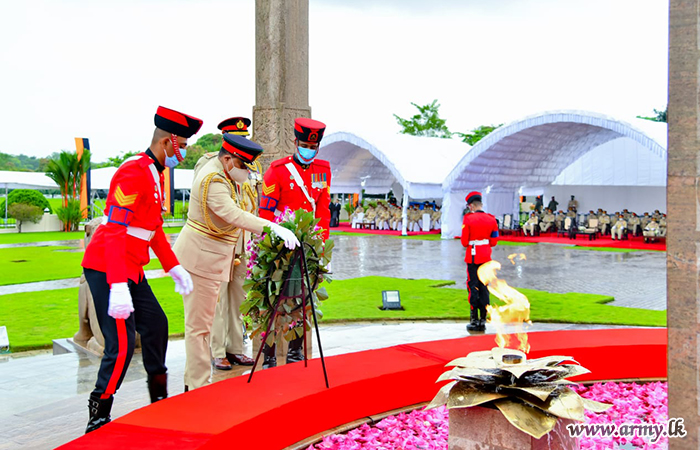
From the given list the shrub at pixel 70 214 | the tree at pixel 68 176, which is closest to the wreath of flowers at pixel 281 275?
the shrub at pixel 70 214

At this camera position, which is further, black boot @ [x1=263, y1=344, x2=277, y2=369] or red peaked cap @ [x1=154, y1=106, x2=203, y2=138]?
black boot @ [x1=263, y1=344, x2=277, y2=369]

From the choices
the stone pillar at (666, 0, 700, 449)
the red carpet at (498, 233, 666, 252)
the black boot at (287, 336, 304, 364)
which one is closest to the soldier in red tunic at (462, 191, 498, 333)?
the black boot at (287, 336, 304, 364)

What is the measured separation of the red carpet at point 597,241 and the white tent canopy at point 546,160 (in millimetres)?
2557

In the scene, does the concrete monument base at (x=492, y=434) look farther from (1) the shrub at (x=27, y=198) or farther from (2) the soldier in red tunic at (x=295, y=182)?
(1) the shrub at (x=27, y=198)

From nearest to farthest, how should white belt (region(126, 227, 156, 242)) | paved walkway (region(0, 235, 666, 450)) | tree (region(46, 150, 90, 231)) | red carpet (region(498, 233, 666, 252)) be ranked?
white belt (region(126, 227, 156, 242)) < paved walkway (region(0, 235, 666, 450)) < red carpet (region(498, 233, 666, 252)) < tree (region(46, 150, 90, 231))

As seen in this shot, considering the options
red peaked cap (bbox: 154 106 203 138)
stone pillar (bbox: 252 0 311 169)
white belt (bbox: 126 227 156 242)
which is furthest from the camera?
stone pillar (bbox: 252 0 311 169)

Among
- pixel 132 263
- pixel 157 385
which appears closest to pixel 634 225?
pixel 157 385

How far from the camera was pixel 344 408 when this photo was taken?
3736 millimetres

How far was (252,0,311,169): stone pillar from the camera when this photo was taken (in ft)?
18.5

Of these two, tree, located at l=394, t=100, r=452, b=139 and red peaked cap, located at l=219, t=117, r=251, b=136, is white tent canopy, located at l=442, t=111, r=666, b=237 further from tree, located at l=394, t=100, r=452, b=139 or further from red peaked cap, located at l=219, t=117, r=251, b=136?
tree, located at l=394, t=100, r=452, b=139

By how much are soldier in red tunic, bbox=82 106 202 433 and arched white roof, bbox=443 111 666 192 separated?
18628 millimetres

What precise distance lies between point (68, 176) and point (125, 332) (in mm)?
29970

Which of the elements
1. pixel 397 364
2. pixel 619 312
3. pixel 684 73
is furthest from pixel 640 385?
pixel 619 312

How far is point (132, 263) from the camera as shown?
3.82 meters
